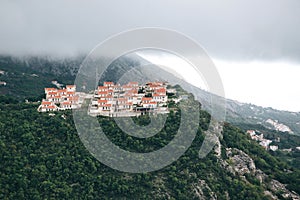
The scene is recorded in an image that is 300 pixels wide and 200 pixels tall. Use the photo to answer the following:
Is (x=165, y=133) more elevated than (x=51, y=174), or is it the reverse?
(x=165, y=133)

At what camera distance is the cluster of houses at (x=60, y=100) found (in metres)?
49.8

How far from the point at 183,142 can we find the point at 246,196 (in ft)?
28.5

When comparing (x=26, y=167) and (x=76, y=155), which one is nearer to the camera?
(x=26, y=167)

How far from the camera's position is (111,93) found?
54719 mm

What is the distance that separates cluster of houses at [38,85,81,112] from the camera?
4975 centimetres

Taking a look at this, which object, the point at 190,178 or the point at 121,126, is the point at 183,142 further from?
the point at 121,126

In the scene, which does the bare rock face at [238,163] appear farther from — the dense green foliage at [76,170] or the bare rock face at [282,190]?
the bare rock face at [282,190]

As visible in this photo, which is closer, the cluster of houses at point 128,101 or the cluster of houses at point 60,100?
the cluster of houses at point 128,101

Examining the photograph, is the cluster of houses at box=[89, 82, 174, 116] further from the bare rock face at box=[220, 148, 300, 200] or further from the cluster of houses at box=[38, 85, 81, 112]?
the bare rock face at box=[220, 148, 300, 200]

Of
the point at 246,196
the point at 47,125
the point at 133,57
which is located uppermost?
the point at 133,57

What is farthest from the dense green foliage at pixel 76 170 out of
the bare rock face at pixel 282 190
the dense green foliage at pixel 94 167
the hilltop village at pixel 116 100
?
the hilltop village at pixel 116 100

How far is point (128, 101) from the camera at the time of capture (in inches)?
1988

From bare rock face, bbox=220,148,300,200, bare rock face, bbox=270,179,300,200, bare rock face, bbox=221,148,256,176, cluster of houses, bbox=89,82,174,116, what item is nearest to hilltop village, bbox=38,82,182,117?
cluster of houses, bbox=89,82,174,116

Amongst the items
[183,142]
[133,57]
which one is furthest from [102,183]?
[133,57]
